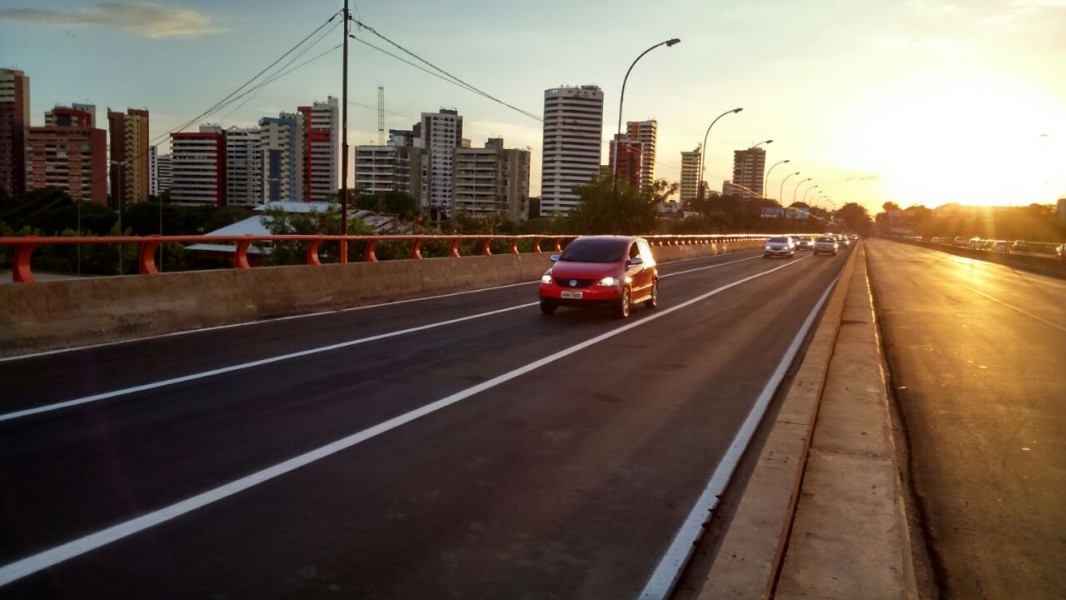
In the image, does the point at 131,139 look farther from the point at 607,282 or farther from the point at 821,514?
the point at 821,514

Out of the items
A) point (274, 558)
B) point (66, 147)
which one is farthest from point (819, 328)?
point (66, 147)

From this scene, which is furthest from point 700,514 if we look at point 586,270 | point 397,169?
point 397,169

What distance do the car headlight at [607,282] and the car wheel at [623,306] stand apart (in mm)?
292

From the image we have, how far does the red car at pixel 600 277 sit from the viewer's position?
48.0 ft

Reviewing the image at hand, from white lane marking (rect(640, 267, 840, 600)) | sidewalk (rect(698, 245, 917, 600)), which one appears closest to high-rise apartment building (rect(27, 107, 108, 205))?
white lane marking (rect(640, 267, 840, 600))

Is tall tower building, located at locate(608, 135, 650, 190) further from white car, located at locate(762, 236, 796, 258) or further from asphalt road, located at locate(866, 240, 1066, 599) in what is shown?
asphalt road, located at locate(866, 240, 1066, 599)

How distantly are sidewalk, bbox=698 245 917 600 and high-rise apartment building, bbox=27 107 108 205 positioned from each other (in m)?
123

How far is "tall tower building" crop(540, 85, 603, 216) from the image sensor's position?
172m

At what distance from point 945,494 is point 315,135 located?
206343 mm

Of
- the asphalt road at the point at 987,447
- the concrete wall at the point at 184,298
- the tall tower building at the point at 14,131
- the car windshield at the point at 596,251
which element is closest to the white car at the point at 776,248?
the asphalt road at the point at 987,447

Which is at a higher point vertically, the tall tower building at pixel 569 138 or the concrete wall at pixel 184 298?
the tall tower building at pixel 569 138

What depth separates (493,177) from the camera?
175 m

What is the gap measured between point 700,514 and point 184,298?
31.3 feet

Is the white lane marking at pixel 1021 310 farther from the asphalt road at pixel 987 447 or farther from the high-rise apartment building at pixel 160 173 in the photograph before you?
the high-rise apartment building at pixel 160 173
